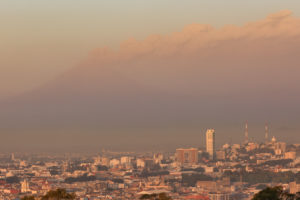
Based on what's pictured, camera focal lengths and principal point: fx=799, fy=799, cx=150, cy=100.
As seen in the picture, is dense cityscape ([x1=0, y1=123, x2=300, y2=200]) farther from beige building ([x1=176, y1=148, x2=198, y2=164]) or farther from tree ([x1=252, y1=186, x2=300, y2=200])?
tree ([x1=252, y1=186, x2=300, y2=200])

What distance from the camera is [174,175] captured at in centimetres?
14650

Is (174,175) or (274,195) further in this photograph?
(174,175)

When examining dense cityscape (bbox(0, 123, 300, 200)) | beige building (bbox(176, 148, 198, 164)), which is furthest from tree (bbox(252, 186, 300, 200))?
beige building (bbox(176, 148, 198, 164))

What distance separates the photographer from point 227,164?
176m

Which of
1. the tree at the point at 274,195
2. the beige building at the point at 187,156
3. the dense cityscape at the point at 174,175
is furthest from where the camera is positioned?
the beige building at the point at 187,156

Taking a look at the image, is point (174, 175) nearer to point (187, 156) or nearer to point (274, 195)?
point (187, 156)

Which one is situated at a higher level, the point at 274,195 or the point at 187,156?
the point at 187,156

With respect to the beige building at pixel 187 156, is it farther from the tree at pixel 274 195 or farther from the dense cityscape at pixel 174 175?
the tree at pixel 274 195

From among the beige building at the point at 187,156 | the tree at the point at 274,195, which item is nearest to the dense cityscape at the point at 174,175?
the beige building at the point at 187,156

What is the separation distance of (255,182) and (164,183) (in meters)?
16.6

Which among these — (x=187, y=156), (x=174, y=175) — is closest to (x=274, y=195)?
(x=174, y=175)

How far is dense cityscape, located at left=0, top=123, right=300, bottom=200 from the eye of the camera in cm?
10650

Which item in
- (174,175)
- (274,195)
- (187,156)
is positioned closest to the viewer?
(274,195)

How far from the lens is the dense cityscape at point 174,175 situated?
349 feet
